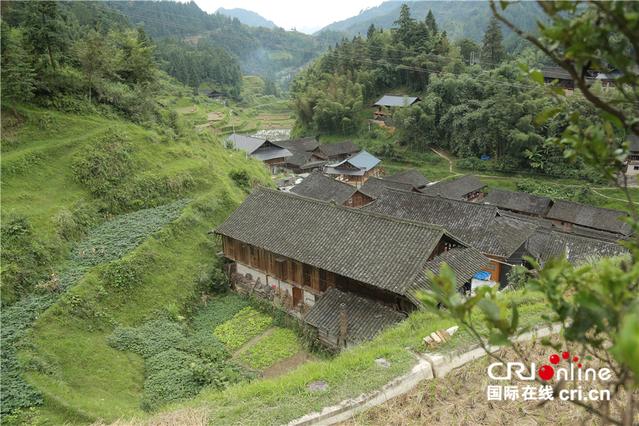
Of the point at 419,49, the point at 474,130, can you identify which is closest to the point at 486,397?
the point at 474,130

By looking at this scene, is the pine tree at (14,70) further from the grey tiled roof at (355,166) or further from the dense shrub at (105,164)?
the grey tiled roof at (355,166)

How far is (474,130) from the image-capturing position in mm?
49781

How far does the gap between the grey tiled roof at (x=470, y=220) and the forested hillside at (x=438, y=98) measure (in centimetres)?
1572

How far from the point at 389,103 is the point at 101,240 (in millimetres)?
48316

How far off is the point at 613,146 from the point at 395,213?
23.7 metres

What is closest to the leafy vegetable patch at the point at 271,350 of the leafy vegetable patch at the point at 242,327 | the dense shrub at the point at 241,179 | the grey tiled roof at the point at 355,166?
the leafy vegetable patch at the point at 242,327

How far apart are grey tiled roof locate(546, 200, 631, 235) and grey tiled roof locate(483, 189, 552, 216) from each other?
2.42ft

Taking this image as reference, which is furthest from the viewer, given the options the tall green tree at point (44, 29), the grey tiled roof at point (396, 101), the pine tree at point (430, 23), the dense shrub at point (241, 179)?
the pine tree at point (430, 23)

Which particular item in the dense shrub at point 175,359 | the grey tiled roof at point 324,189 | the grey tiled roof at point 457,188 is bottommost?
the grey tiled roof at point 457,188

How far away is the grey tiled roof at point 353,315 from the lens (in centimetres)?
1317

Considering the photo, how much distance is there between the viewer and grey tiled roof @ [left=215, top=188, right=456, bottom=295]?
13984 millimetres

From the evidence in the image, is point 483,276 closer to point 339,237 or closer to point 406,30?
point 339,237

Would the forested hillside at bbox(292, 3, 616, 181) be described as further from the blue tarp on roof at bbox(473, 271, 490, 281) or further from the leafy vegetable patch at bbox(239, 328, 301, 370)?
the leafy vegetable patch at bbox(239, 328, 301, 370)

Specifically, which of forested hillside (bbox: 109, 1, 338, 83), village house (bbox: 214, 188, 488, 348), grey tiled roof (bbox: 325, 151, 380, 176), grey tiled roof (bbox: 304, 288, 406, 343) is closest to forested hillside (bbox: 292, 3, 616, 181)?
grey tiled roof (bbox: 325, 151, 380, 176)
